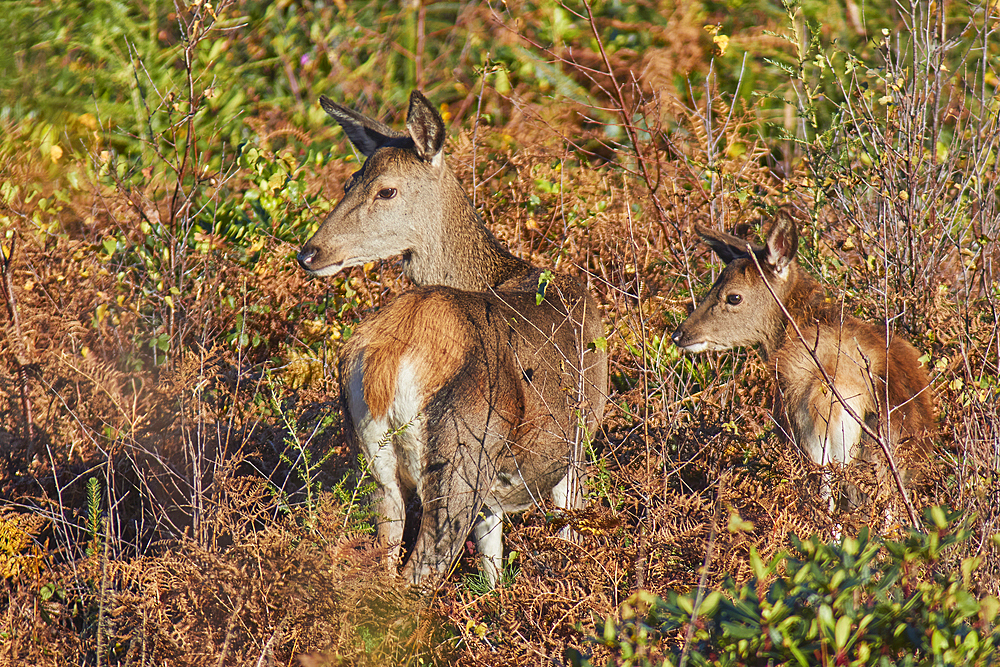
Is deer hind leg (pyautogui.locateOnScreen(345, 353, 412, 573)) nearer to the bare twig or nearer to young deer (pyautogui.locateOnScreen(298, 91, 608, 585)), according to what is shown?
young deer (pyautogui.locateOnScreen(298, 91, 608, 585))

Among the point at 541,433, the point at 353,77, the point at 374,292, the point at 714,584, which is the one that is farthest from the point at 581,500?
the point at 353,77

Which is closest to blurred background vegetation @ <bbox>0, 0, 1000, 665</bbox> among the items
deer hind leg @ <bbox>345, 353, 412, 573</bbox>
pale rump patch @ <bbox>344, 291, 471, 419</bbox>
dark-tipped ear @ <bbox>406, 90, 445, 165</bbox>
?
deer hind leg @ <bbox>345, 353, 412, 573</bbox>

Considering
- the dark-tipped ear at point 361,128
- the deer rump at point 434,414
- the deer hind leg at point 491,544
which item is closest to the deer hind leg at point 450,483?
the deer rump at point 434,414

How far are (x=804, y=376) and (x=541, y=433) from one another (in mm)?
1748

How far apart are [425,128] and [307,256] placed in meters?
1.01

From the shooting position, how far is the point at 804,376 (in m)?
5.54

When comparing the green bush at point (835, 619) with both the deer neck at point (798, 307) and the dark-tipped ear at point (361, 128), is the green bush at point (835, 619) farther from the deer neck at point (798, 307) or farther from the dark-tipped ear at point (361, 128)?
the dark-tipped ear at point (361, 128)

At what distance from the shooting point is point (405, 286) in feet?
22.1

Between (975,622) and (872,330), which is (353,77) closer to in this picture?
(872,330)

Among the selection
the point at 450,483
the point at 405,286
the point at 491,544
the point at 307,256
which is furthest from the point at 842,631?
the point at 405,286

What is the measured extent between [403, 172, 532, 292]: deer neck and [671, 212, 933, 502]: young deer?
1.19 m

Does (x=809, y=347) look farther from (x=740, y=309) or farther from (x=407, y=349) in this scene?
(x=407, y=349)

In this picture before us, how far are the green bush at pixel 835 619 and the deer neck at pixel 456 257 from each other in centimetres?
324

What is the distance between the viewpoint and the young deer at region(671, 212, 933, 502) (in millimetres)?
5238
